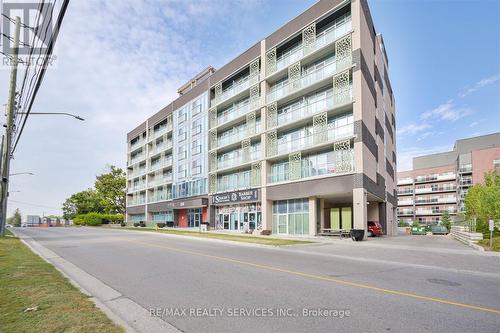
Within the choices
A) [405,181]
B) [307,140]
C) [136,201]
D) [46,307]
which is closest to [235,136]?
[307,140]

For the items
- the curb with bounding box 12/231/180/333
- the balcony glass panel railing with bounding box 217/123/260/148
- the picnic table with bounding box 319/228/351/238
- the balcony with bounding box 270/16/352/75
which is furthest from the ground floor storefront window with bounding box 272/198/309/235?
the curb with bounding box 12/231/180/333

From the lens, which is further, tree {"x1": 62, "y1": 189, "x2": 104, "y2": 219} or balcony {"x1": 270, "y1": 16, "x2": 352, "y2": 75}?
tree {"x1": 62, "y1": 189, "x2": 104, "y2": 219}

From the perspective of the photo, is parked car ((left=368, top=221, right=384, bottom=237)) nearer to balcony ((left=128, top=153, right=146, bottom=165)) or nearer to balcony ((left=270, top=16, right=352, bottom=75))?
balcony ((left=270, top=16, right=352, bottom=75))

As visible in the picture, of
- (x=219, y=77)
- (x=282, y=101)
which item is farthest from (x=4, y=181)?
(x=219, y=77)

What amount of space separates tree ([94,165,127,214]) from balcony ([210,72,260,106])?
4450cm

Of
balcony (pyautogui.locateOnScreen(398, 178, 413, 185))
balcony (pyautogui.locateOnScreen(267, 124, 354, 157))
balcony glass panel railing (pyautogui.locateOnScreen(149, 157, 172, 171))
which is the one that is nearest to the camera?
balcony (pyautogui.locateOnScreen(267, 124, 354, 157))

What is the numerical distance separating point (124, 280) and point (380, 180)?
104ft

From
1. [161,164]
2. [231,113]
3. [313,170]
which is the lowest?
[313,170]

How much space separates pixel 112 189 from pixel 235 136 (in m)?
50.4

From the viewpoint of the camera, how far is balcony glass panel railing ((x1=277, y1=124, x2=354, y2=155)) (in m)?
27.6

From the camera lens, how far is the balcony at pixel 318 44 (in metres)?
28.5

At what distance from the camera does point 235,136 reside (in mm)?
40000

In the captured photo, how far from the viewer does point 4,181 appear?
20984 mm

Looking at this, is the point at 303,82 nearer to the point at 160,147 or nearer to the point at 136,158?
the point at 160,147
